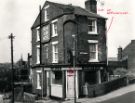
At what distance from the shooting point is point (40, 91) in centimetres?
2575

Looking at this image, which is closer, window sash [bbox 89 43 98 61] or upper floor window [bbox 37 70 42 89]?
window sash [bbox 89 43 98 61]

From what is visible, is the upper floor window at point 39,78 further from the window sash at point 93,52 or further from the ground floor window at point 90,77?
the window sash at point 93,52

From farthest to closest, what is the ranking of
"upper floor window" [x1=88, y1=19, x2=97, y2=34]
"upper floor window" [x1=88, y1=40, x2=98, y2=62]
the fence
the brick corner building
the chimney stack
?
the chimney stack, "upper floor window" [x1=88, y1=19, x2=97, y2=34], "upper floor window" [x1=88, y1=40, x2=98, y2=62], the brick corner building, the fence

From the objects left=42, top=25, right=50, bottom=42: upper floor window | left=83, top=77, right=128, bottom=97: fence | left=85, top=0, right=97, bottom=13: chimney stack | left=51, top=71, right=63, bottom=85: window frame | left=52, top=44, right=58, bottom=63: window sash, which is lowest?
left=83, top=77, right=128, bottom=97: fence

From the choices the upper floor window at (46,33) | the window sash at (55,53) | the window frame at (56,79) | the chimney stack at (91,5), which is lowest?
the window frame at (56,79)

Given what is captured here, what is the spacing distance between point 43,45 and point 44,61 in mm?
1596

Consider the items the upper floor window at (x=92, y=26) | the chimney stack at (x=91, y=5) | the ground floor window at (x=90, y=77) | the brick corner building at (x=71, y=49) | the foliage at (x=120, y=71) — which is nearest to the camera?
the brick corner building at (x=71, y=49)

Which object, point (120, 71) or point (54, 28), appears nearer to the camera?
point (54, 28)

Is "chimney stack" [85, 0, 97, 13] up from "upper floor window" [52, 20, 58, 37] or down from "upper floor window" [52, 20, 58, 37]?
up

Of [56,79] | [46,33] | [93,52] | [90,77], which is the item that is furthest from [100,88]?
[46,33]

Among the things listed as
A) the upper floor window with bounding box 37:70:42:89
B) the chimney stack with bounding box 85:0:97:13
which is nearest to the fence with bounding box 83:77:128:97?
the upper floor window with bounding box 37:70:42:89

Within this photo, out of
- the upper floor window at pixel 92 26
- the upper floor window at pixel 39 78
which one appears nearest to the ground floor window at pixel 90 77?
the upper floor window at pixel 92 26

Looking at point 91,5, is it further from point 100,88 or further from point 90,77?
point 100,88

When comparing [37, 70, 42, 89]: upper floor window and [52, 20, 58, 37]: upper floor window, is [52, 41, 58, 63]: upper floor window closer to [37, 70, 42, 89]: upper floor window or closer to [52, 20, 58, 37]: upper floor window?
[52, 20, 58, 37]: upper floor window
